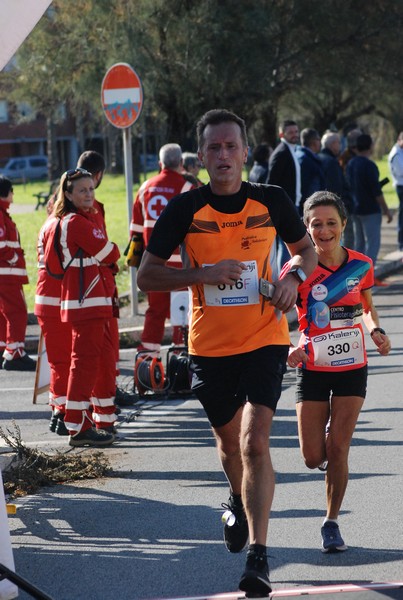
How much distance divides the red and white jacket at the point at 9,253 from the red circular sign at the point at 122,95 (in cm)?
278

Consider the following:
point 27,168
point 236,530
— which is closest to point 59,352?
point 236,530

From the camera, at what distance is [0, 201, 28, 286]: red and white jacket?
1196 centimetres

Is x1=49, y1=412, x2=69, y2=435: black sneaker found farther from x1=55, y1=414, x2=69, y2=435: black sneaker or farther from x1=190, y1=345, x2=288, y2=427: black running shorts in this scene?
x1=190, y1=345, x2=288, y2=427: black running shorts

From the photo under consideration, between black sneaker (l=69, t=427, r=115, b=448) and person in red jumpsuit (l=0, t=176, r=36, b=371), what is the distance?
3841 millimetres

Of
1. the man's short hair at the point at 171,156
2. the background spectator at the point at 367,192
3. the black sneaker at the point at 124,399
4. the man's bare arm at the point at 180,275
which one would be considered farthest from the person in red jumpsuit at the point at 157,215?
the background spectator at the point at 367,192

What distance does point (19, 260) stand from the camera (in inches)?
478

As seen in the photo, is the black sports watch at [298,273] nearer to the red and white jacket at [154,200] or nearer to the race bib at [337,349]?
the race bib at [337,349]

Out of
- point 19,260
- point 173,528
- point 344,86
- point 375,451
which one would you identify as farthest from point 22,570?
point 344,86

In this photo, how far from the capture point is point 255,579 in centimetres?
467

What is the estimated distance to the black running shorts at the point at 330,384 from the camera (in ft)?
18.9

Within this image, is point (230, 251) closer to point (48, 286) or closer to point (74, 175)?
point (74, 175)

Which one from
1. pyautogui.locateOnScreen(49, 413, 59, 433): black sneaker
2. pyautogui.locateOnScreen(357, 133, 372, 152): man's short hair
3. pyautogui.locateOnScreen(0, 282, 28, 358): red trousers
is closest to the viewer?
pyautogui.locateOnScreen(49, 413, 59, 433): black sneaker

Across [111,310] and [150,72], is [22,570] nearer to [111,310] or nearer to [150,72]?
[111,310]

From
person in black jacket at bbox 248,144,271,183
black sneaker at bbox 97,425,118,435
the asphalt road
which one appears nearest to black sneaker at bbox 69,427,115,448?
the asphalt road
